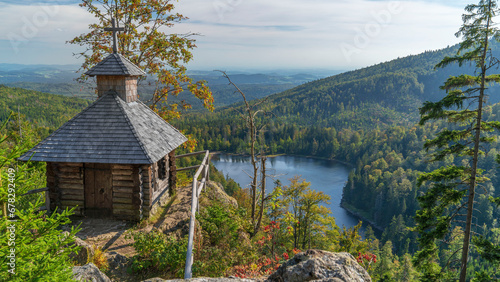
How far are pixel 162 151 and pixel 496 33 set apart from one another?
12534 mm

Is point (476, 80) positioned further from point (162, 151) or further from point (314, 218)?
point (314, 218)

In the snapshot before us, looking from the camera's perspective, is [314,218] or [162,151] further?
[314,218]

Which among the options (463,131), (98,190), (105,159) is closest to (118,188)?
(98,190)

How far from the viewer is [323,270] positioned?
428 cm

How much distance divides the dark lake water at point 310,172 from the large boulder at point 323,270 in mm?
75294

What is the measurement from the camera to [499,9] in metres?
11.4

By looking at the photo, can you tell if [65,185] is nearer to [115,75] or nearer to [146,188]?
[146,188]

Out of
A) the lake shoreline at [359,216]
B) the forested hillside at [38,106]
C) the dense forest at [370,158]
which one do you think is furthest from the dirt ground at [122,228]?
the forested hillside at [38,106]

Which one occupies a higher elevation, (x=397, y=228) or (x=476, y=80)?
(x=476, y=80)

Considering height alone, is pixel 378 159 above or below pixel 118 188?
below

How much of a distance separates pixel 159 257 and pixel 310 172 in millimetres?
106633

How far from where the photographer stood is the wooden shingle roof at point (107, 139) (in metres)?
10.0

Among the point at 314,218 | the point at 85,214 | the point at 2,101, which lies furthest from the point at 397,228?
the point at 2,101

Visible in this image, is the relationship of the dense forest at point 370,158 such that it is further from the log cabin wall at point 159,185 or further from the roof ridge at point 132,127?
the roof ridge at point 132,127
